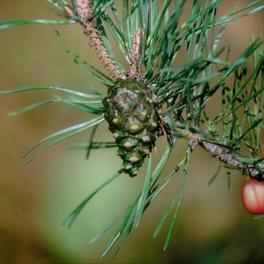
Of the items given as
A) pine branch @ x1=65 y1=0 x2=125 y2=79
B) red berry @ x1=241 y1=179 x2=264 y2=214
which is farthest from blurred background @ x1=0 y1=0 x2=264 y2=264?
pine branch @ x1=65 y1=0 x2=125 y2=79

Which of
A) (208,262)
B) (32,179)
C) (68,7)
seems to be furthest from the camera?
(32,179)

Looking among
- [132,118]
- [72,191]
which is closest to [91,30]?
[132,118]

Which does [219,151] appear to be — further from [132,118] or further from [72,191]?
[72,191]

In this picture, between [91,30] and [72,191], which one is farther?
[72,191]

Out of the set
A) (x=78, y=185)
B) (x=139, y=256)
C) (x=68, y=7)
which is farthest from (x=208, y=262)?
(x=68, y=7)

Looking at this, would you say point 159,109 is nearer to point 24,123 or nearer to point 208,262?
point 208,262

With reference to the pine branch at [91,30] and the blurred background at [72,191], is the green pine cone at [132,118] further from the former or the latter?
the blurred background at [72,191]
